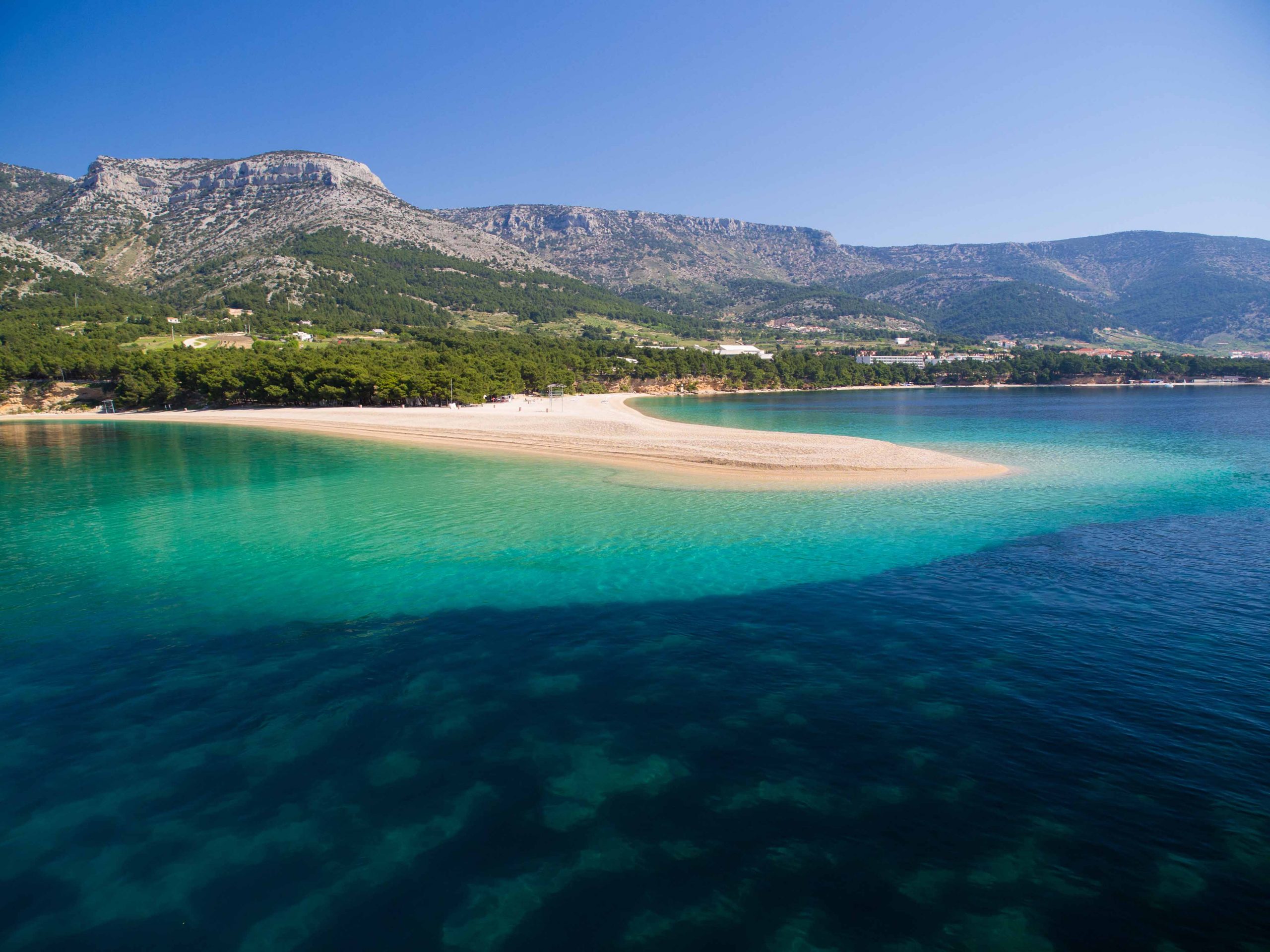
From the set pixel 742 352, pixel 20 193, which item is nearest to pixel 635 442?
pixel 742 352

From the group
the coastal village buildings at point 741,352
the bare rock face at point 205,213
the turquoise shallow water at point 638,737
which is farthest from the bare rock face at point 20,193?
the turquoise shallow water at point 638,737

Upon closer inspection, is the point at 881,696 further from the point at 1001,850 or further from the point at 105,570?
the point at 105,570

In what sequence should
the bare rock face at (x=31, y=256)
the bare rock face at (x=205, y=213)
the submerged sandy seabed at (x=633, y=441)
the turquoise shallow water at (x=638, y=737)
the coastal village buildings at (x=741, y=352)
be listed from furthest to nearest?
1. the bare rock face at (x=205, y=213)
2. the coastal village buildings at (x=741, y=352)
3. the bare rock face at (x=31, y=256)
4. the submerged sandy seabed at (x=633, y=441)
5. the turquoise shallow water at (x=638, y=737)

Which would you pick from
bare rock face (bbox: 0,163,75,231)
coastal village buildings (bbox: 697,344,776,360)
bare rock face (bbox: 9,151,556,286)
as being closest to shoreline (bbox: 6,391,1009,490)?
coastal village buildings (bbox: 697,344,776,360)

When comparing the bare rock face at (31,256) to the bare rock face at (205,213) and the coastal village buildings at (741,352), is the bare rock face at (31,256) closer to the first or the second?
the bare rock face at (205,213)

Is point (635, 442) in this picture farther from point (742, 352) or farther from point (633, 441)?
point (742, 352)

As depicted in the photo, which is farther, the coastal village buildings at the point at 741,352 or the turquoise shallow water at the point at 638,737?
the coastal village buildings at the point at 741,352
